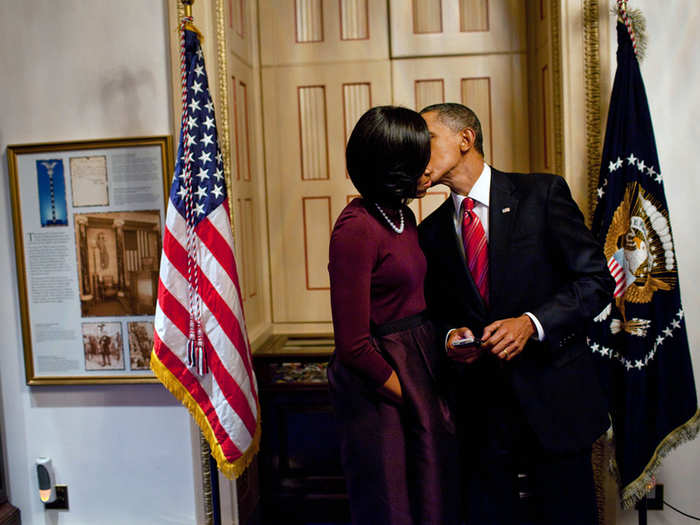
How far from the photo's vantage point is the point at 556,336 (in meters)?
2.00

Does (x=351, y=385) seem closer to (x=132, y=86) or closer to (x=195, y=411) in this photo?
(x=195, y=411)

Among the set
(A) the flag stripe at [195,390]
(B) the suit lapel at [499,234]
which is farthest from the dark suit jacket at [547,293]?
(A) the flag stripe at [195,390]

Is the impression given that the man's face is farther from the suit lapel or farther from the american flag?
the american flag

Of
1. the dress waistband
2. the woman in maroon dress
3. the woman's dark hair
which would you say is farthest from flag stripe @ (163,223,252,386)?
the woman's dark hair

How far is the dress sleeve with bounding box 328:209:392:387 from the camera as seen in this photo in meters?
1.76

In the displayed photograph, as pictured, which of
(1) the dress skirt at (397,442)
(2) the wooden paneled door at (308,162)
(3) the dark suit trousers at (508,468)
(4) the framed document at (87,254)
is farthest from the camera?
(2) the wooden paneled door at (308,162)

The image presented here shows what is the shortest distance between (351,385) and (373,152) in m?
0.70

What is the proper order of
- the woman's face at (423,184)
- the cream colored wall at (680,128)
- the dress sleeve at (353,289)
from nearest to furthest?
the dress sleeve at (353,289) < the woman's face at (423,184) < the cream colored wall at (680,128)

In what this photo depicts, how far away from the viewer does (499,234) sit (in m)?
2.06

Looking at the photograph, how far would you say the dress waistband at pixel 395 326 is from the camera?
6.28ft

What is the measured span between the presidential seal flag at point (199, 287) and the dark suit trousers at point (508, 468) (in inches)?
38.8

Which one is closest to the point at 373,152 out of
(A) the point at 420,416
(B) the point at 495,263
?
(B) the point at 495,263

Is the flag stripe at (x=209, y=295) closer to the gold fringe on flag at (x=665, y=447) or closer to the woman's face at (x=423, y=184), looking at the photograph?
the woman's face at (x=423, y=184)

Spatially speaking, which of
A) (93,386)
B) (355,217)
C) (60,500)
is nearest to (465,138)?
(355,217)
